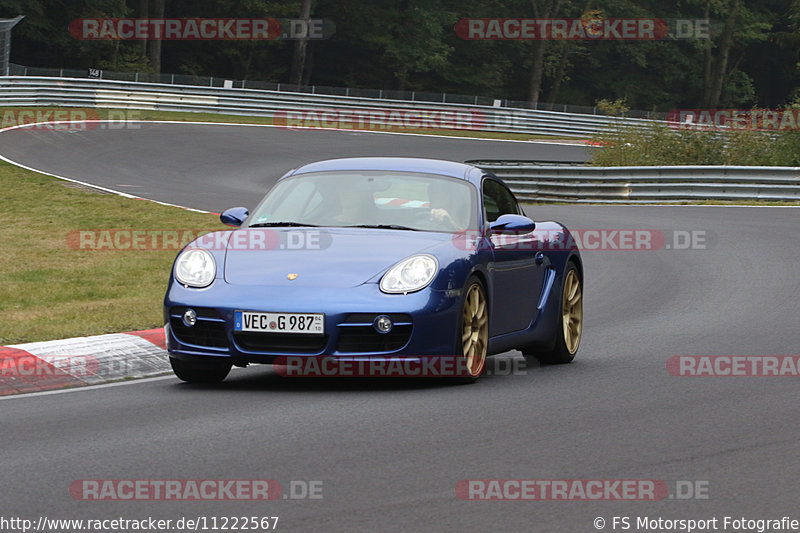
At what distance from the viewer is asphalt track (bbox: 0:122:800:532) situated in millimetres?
5234

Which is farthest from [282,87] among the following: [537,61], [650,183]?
[650,183]

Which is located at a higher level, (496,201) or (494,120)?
(496,201)

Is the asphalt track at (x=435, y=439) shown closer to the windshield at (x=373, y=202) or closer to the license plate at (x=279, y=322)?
the license plate at (x=279, y=322)

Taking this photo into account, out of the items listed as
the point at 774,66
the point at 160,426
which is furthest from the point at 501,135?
the point at 160,426

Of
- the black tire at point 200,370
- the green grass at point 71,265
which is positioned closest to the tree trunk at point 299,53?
the green grass at point 71,265

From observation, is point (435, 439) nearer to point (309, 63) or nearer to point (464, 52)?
point (309, 63)

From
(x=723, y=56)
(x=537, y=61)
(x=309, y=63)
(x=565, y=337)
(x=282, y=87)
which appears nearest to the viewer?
(x=565, y=337)

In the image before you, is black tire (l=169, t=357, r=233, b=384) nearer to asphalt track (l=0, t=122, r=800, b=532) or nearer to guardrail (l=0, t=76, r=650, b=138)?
asphalt track (l=0, t=122, r=800, b=532)

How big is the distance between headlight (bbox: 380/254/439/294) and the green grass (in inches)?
118

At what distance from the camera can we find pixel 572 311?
408 inches

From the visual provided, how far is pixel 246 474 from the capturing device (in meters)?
5.73

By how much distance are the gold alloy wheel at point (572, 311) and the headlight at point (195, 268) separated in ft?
9.87

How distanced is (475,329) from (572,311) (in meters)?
2.02

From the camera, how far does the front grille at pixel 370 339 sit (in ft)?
25.9
